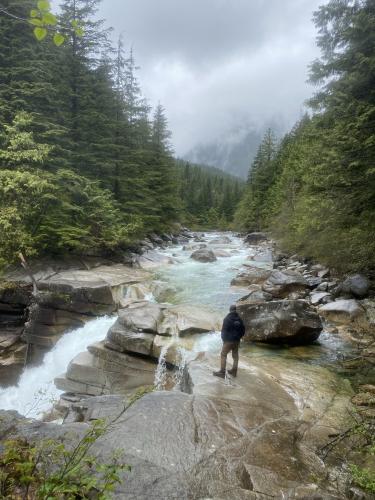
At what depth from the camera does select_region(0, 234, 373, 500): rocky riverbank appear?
4527mm

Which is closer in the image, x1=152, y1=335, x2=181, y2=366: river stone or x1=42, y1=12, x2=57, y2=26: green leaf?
x1=42, y1=12, x2=57, y2=26: green leaf

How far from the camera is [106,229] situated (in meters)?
19.8

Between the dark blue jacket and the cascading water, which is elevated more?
the dark blue jacket

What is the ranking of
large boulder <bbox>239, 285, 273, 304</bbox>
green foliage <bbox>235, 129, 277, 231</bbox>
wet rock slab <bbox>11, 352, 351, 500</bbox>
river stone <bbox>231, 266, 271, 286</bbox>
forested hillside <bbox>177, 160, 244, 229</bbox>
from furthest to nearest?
forested hillside <bbox>177, 160, 244, 229</bbox>
green foliage <bbox>235, 129, 277, 231</bbox>
river stone <bbox>231, 266, 271, 286</bbox>
large boulder <bbox>239, 285, 273, 304</bbox>
wet rock slab <bbox>11, 352, 351, 500</bbox>

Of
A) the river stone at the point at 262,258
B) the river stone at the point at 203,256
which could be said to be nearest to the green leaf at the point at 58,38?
the river stone at the point at 203,256

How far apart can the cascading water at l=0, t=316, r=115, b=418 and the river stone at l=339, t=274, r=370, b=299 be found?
32.3 feet

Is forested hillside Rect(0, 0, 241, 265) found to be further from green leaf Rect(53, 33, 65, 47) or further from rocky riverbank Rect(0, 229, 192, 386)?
green leaf Rect(53, 33, 65, 47)

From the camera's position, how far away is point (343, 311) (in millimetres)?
12305

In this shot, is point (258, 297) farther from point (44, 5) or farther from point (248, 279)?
point (44, 5)

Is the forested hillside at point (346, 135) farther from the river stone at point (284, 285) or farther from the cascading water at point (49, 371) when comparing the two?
the cascading water at point (49, 371)

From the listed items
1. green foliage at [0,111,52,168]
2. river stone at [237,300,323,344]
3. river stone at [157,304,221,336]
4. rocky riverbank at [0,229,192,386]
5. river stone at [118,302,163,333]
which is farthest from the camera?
green foliage at [0,111,52,168]

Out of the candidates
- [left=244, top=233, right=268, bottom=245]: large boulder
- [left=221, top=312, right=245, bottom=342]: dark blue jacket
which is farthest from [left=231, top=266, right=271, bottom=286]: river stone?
[left=244, top=233, right=268, bottom=245]: large boulder

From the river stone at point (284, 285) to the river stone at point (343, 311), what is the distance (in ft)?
6.61

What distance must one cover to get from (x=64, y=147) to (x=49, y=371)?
14468 mm
